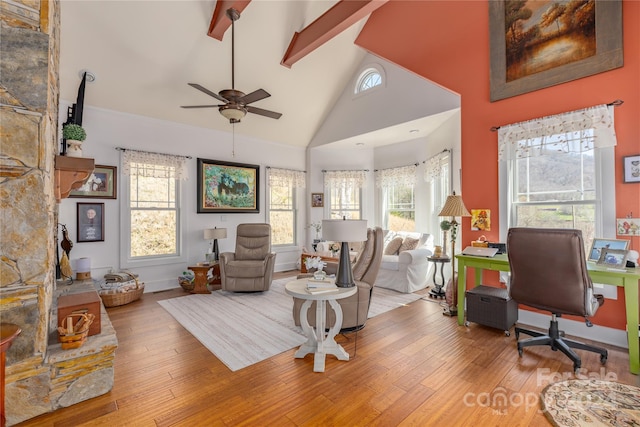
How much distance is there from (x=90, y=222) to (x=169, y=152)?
1.63 metres

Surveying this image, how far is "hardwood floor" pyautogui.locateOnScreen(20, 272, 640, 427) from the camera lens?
180 centimetres

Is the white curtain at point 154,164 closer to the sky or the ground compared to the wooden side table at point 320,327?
closer to the sky

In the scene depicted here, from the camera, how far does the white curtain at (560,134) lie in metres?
2.77

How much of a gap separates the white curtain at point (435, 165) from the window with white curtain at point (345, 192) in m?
1.61

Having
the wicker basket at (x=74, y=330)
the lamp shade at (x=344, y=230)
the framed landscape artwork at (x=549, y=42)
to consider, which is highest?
the framed landscape artwork at (x=549, y=42)

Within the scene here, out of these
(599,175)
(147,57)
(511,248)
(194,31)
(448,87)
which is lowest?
(511,248)

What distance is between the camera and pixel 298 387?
2.11m

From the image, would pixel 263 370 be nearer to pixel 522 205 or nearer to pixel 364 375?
pixel 364 375

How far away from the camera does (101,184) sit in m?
4.45

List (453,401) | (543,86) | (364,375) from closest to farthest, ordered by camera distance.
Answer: (453,401), (364,375), (543,86)

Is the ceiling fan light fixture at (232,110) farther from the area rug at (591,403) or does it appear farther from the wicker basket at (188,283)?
the area rug at (591,403)

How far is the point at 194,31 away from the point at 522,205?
479cm

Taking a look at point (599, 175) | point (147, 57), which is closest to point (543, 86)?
point (599, 175)

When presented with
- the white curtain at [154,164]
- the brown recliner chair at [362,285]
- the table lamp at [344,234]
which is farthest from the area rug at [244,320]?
the white curtain at [154,164]
